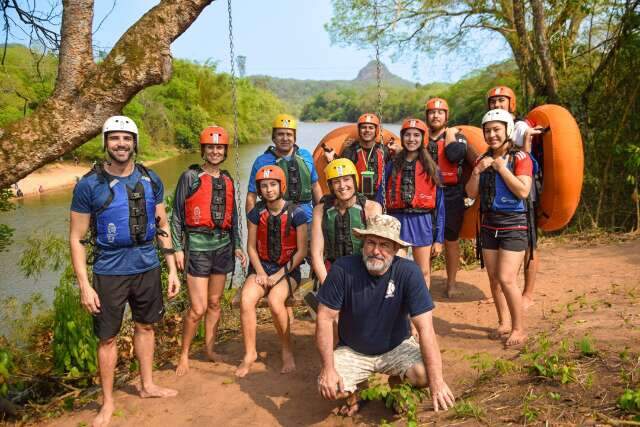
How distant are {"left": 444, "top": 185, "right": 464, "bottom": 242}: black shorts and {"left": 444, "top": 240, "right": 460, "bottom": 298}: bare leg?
19 centimetres

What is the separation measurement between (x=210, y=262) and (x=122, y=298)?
922mm

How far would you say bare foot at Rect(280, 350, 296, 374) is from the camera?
5.10 metres

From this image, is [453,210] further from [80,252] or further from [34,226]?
[34,226]

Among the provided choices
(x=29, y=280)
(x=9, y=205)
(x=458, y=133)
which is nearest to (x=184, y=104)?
(x=29, y=280)

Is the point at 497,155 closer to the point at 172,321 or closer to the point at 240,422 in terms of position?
the point at 240,422

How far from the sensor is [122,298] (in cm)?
424

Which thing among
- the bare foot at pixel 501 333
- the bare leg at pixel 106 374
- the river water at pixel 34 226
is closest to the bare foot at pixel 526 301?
the bare foot at pixel 501 333

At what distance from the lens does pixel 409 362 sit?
→ 3.69 m

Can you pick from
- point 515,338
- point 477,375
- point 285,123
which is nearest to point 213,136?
point 285,123

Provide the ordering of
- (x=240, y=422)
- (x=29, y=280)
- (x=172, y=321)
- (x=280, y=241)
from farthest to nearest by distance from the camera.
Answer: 1. (x=29, y=280)
2. (x=172, y=321)
3. (x=280, y=241)
4. (x=240, y=422)

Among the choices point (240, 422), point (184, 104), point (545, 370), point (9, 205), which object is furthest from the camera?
point (184, 104)

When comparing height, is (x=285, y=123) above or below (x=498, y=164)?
above

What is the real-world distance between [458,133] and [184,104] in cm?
4889

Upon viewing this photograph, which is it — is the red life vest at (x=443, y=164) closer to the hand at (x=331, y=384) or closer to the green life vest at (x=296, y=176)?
the green life vest at (x=296, y=176)
